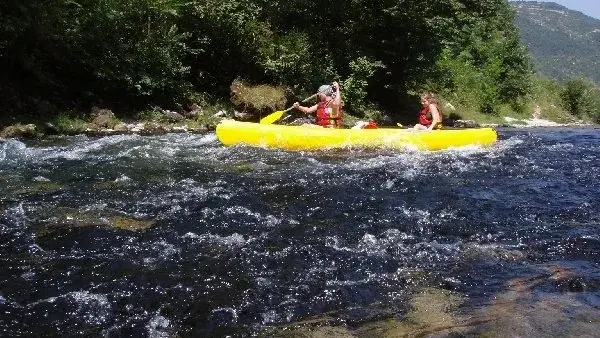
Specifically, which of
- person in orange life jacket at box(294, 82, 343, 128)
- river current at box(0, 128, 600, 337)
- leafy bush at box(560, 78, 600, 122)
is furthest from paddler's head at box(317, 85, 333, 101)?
leafy bush at box(560, 78, 600, 122)

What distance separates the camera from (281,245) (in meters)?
4.71

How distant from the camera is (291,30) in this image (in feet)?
57.9

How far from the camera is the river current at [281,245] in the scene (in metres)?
3.42

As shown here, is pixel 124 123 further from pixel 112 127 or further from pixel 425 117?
pixel 425 117

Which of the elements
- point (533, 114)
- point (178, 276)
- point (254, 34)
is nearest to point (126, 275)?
point (178, 276)

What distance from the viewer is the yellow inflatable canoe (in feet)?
31.0

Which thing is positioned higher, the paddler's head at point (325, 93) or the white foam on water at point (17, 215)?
the paddler's head at point (325, 93)

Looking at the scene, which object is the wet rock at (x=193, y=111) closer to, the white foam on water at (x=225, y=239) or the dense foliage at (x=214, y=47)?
the dense foliage at (x=214, y=47)

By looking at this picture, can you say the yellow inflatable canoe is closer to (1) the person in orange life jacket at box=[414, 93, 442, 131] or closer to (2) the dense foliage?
(1) the person in orange life jacket at box=[414, 93, 442, 131]

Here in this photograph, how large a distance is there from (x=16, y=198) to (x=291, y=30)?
12.9m

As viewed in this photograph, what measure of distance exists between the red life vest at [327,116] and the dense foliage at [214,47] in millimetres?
4799

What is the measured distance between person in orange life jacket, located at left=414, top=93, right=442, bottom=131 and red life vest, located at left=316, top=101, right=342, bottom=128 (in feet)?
5.17

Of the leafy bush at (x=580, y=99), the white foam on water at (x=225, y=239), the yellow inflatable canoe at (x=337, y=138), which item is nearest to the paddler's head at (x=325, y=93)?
the yellow inflatable canoe at (x=337, y=138)

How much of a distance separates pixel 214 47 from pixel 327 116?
641 centimetres
